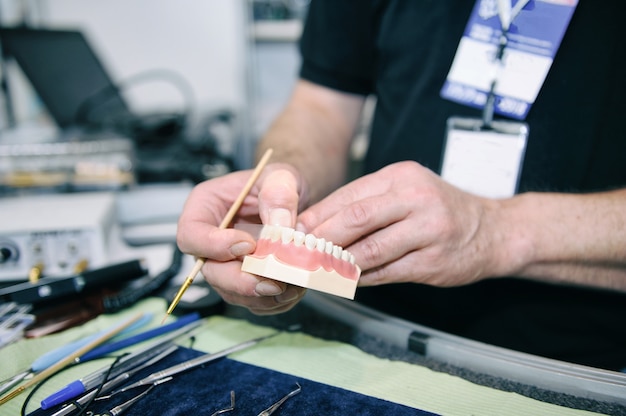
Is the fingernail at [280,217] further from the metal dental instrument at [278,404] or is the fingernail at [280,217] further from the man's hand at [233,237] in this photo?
the metal dental instrument at [278,404]

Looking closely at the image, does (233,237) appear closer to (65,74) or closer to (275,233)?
(275,233)

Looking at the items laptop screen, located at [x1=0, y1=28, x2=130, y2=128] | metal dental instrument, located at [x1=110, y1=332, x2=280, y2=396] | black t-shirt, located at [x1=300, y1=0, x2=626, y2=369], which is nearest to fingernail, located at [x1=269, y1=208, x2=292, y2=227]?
metal dental instrument, located at [x1=110, y1=332, x2=280, y2=396]

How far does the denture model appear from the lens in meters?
0.45

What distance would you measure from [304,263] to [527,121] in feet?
1.70

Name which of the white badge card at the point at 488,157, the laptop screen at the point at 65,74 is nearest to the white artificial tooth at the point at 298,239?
the white badge card at the point at 488,157

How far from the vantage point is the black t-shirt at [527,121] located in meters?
0.72

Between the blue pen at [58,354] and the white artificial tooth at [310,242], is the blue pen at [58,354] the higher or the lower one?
the lower one

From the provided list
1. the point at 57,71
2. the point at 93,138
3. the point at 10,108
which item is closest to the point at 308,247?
the point at 93,138

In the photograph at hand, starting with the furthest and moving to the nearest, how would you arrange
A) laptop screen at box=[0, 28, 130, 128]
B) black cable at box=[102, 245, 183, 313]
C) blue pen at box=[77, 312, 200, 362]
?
laptop screen at box=[0, 28, 130, 128], black cable at box=[102, 245, 183, 313], blue pen at box=[77, 312, 200, 362]

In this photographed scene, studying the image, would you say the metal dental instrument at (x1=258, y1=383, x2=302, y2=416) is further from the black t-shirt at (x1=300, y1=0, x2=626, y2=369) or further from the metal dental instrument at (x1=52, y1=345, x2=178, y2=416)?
the black t-shirt at (x1=300, y1=0, x2=626, y2=369)

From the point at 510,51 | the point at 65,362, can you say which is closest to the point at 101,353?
the point at 65,362

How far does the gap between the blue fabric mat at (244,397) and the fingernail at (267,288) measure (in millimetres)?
97

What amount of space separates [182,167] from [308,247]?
2.50 ft

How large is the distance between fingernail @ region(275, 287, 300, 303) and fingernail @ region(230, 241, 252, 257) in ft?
0.23
